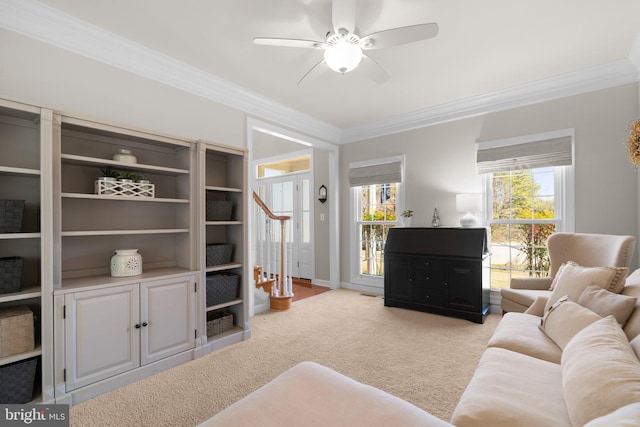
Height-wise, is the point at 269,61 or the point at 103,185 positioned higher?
the point at 269,61

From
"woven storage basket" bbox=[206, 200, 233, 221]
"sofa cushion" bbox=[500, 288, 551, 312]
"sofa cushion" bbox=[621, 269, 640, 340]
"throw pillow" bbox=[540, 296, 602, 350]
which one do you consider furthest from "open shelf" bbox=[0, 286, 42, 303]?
"sofa cushion" bbox=[500, 288, 551, 312]

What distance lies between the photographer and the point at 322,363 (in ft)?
8.11

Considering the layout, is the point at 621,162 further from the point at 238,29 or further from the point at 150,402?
the point at 150,402

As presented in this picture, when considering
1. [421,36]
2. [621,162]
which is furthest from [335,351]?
[621,162]

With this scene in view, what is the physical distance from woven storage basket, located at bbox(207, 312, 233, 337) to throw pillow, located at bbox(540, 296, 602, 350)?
2563 millimetres

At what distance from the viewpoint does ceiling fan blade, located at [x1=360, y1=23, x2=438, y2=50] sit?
6.04 ft

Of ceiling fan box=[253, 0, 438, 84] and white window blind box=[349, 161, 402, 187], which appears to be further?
white window blind box=[349, 161, 402, 187]

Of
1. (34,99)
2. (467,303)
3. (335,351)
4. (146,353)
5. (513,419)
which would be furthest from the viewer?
(467,303)

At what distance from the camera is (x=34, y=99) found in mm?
2125

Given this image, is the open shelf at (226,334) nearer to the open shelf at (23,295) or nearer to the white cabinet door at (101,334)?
the white cabinet door at (101,334)

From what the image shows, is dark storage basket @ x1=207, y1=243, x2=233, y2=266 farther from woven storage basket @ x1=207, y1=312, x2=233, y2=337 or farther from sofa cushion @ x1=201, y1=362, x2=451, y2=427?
sofa cushion @ x1=201, y1=362, x2=451, y2=427

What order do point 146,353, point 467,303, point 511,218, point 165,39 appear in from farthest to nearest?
point 511,218 < point 467,303 < point 165,39 < point 146,353

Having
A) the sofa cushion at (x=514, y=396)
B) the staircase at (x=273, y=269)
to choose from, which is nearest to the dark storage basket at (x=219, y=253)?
the staircase at (x=273, y=269)

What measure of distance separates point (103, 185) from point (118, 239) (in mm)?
523
